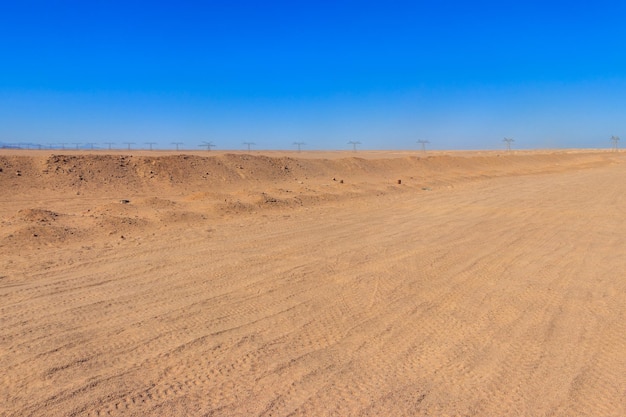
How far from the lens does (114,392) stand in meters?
3.72

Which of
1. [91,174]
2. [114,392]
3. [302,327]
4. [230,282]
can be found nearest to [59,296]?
[230,282]

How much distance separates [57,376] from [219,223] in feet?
24.4

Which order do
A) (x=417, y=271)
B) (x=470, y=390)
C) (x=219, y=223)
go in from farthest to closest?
(x=219, y=223) < (x=417, y=271) < (x=470, y=390)

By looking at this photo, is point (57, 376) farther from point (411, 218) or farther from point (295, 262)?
point (411, 218)

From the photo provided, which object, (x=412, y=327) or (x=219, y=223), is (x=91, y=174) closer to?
(x=219, y=223)

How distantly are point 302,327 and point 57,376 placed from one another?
2.24 metres

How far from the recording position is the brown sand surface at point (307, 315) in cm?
377

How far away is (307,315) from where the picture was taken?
5.45 metres

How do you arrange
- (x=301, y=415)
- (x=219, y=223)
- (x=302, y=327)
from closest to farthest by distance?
(x=301, y=415), (x=302, y=327), (x=219, y=223)

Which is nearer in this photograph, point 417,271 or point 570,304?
point 570,304

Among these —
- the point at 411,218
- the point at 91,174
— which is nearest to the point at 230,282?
the point at 411,218

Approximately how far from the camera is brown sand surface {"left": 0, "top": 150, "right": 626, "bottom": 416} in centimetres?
377

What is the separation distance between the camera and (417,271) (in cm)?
730

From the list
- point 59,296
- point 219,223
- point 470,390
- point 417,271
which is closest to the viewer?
point 470,390
